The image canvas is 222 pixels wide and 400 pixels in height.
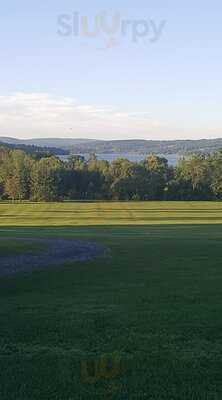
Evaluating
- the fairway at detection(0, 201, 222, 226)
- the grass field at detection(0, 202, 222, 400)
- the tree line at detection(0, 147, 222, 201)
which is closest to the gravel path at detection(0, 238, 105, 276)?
the grass field at detection(0, 202, 222, 400)

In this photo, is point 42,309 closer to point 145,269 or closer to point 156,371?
point 156,371

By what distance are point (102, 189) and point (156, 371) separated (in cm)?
11857

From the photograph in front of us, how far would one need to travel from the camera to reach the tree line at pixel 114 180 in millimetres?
122562

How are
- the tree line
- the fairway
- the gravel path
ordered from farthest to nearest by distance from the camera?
the tree line
the fairway
the gravel path

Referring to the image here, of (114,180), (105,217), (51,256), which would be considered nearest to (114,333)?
(51,256)

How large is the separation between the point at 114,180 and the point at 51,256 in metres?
100

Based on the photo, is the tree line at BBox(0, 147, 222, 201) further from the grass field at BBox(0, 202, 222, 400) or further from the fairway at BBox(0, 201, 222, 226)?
the grass field at BBox(0, 202, 222, 400)

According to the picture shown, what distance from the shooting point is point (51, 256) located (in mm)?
25141

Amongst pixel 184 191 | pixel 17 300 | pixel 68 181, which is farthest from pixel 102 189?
pixel 17 300

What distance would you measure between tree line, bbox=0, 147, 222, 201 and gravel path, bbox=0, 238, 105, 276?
89593mm

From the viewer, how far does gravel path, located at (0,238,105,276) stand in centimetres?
2188

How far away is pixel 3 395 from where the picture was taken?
8.24 metres

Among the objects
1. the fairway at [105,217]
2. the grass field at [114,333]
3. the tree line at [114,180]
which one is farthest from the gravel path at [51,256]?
the tree line at [114,180]

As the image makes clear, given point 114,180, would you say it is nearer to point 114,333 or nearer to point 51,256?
point 51,256
